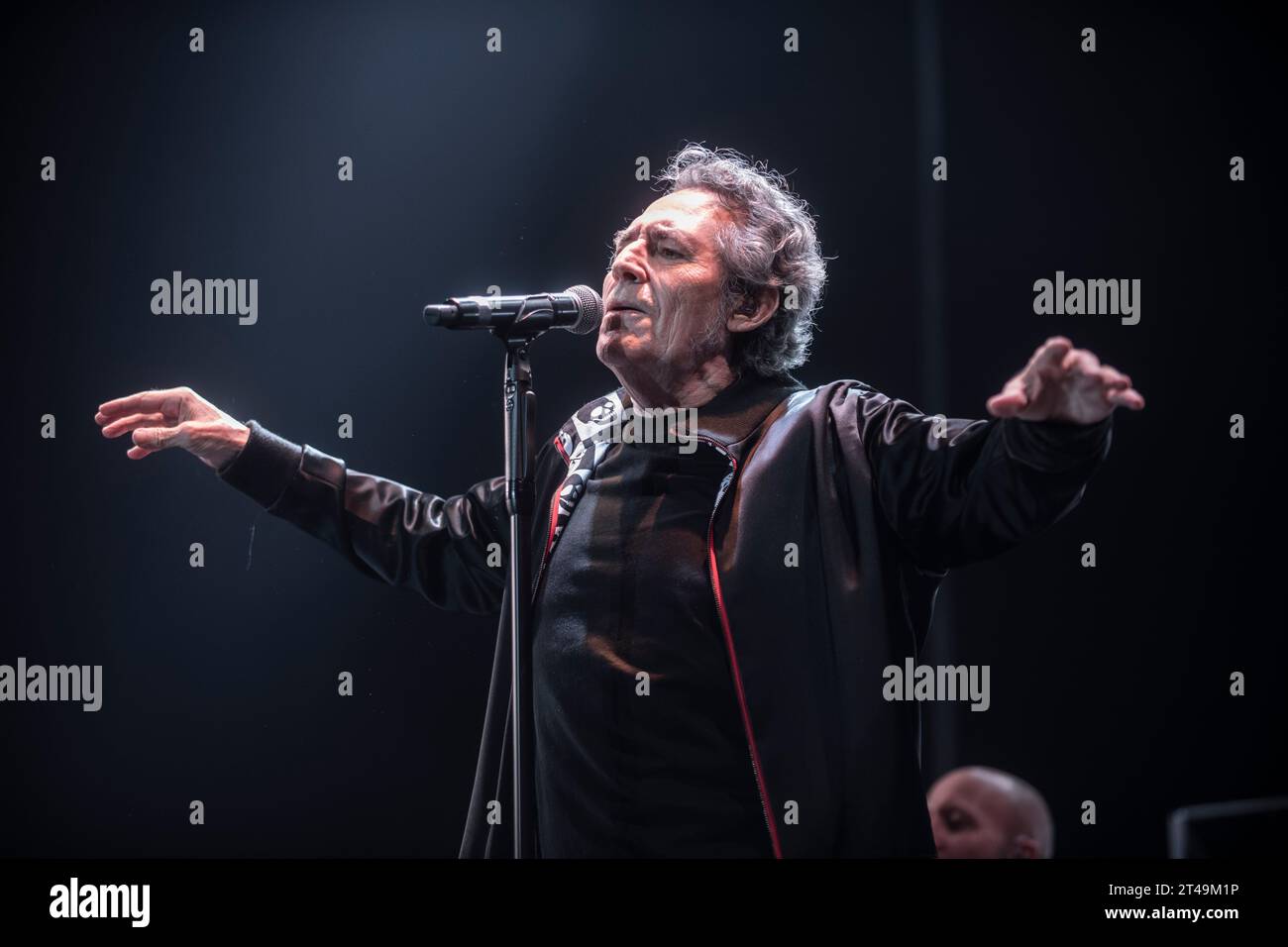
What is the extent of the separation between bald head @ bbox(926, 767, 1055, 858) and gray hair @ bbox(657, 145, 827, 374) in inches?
31.3

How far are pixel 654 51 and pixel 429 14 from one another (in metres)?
0.48

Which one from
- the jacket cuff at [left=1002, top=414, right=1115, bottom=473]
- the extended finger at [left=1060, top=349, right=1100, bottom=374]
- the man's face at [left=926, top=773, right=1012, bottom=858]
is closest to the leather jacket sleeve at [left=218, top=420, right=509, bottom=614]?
the man's face at [left=926, top=773, right=1012, bottom=858]

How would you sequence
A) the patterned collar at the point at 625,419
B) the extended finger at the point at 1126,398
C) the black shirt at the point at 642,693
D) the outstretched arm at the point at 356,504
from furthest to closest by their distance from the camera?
the outstretched arm at the point at 356,504 < the patterned collar at the point at 625,419 < the black shirt at the point at 642,693 < the extended finger at the point at 1126,398

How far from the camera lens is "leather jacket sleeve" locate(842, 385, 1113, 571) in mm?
1876

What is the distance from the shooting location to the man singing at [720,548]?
208 cm

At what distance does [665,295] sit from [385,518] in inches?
25.9

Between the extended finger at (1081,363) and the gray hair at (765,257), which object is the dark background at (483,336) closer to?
the gray hair at (765,257)

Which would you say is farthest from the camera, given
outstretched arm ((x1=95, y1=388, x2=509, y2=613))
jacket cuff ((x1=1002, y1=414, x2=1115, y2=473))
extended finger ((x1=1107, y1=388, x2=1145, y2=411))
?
outstretched arm ((x1=95, y1=388, x2=509, y2=613))

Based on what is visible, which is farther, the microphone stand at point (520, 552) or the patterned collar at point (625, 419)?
the patterned collar at point (625, 419)

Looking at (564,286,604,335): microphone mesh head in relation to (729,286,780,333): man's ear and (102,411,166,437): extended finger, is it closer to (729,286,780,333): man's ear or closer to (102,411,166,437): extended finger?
(729,286,780,333): man's ear

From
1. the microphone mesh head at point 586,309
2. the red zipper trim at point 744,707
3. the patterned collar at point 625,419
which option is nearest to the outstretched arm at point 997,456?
the patterned collar at point 625,419

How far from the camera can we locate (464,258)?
2.79 metres
